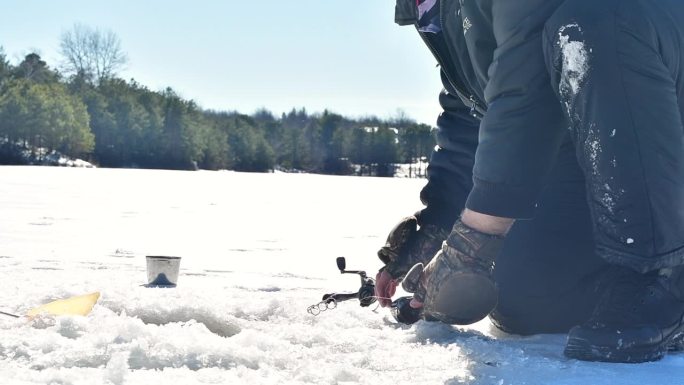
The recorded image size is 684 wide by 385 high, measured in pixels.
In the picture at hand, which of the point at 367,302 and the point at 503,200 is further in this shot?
the point at 367,302

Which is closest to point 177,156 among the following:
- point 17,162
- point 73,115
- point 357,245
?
point 73,115

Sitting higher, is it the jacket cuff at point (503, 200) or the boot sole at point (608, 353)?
the jacket cuff at point (503, 200)

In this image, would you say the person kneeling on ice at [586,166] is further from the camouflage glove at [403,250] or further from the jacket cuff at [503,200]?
the camouflage glove at [403,250]

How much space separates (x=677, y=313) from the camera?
125cm

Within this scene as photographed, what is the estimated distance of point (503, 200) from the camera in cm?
125

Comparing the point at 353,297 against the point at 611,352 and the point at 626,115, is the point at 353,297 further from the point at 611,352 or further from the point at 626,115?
the point at 626,115

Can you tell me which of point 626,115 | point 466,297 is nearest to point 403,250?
point 466,297

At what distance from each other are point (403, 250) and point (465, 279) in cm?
52

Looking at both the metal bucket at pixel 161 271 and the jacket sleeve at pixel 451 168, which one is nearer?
the jacket sleeve at pixel 451 168

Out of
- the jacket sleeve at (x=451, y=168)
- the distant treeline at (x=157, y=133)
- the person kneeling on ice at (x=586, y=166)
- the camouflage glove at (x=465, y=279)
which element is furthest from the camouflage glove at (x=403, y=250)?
the distant treeline at (x=157, y=133)

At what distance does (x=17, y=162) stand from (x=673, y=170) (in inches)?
1591

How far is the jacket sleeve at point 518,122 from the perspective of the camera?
126 centimetres

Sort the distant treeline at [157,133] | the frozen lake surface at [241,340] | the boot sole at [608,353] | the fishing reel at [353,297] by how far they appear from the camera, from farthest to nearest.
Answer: the distant treeline at [157,133] < the fishing reel at [353,297] < the boot sole at [608,353] < the frozen lake surface at [241,340]

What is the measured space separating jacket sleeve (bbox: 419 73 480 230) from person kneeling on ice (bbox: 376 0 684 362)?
13.7 inches
